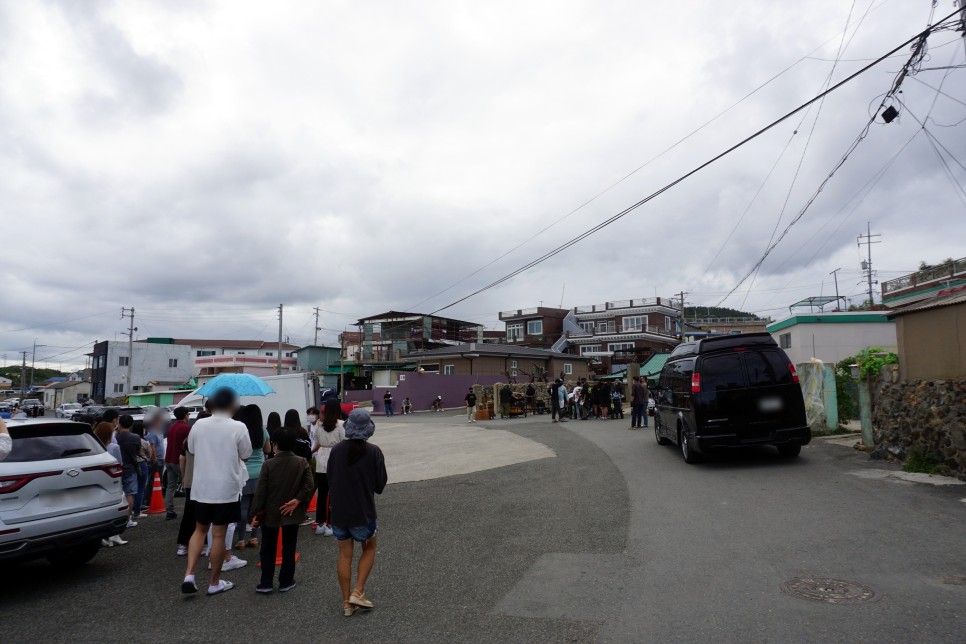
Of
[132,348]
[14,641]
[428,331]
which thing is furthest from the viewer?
[132,348]

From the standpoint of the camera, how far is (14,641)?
4500 millimetres

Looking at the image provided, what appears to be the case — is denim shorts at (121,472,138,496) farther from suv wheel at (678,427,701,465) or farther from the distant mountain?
the distant mountain

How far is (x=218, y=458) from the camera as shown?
566 centimetres

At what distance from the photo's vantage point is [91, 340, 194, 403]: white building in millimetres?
71688

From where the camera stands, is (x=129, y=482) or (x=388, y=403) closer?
(x=129, y=482)

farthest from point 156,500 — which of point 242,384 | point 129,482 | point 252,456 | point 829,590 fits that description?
point 829,590

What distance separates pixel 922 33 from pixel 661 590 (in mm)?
9649

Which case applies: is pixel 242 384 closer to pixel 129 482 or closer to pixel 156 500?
pixel 129 482

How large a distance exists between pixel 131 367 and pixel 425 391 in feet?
163

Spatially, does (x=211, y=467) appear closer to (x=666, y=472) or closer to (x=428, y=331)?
(x=666, y=472)

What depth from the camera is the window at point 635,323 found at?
65688mm

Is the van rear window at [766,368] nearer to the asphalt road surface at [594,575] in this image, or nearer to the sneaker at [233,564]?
the asphalt road surface at [594,575]

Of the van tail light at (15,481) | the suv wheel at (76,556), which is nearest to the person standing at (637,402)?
the suv wheel at (76,556)

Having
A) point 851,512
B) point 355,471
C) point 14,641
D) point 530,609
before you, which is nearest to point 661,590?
point 530,609
